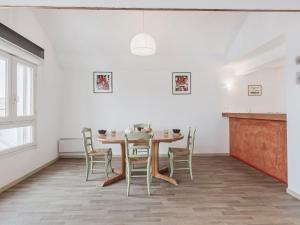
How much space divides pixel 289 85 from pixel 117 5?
2524mm

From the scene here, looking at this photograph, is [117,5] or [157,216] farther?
[157,216]

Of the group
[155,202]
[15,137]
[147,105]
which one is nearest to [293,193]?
[155,202]

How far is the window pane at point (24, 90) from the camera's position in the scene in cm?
386

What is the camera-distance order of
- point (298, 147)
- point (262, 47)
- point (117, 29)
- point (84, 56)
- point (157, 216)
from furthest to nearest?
1. point (84, 56)
2. point (117, 29)
3. point (262, 47)
4. point (298, 147)
5. point (157, 216)

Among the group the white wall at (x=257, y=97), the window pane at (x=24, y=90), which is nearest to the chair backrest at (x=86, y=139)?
the window pane at (x=24, y=90)

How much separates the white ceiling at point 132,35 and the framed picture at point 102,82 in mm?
207

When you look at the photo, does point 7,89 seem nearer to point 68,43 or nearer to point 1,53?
point 1,53

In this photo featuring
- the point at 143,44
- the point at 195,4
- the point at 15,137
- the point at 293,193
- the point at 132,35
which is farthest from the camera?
the point at 132,35

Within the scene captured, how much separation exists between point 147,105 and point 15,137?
2.98 m

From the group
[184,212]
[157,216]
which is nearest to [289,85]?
[184,212]

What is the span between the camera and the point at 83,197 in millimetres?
2938

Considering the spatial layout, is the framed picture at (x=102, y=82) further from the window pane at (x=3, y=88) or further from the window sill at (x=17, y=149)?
the window pane at (x=3, y=88)

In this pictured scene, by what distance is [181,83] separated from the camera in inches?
221

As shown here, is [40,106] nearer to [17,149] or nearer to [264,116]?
[17,149]
